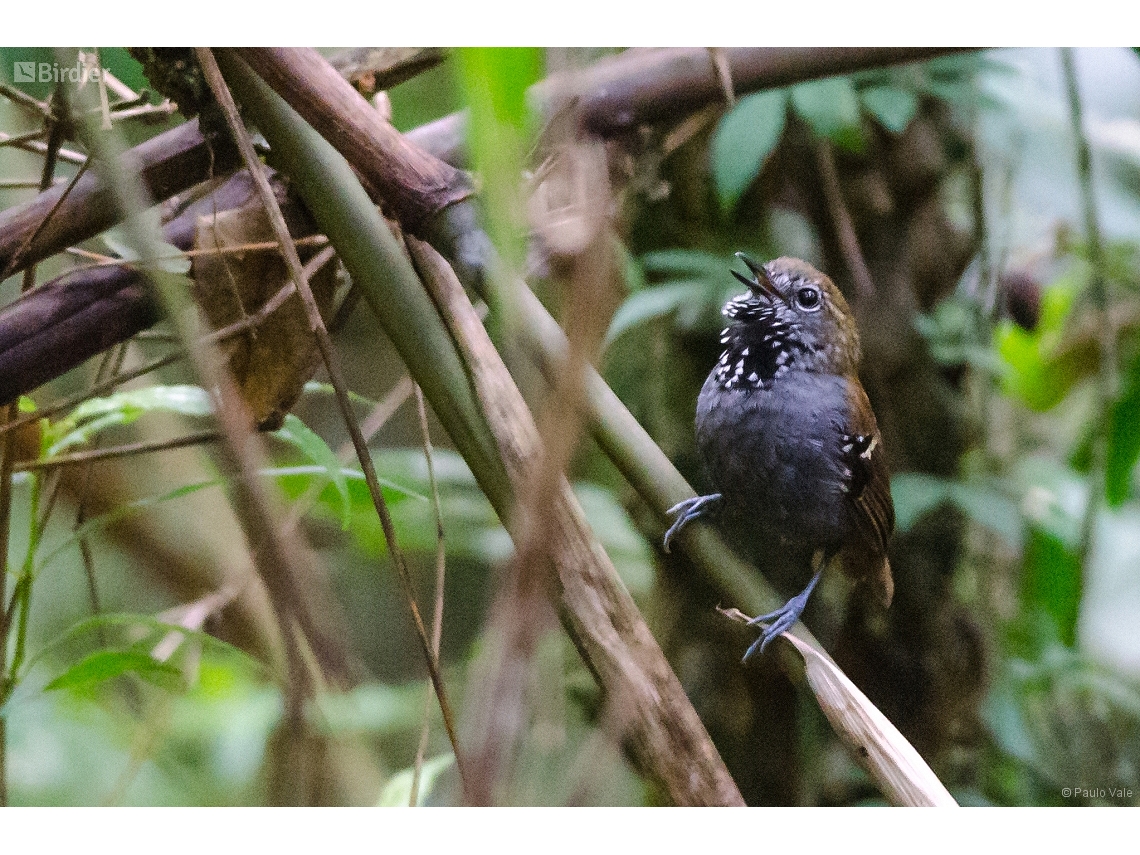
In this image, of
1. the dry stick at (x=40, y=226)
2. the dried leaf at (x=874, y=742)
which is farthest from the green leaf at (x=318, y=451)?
the dried leaf at (x=874, y=742)

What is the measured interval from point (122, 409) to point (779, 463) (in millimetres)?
789

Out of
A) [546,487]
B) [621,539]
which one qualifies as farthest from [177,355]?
[546,487]

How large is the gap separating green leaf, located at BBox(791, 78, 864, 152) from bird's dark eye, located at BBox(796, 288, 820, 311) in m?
0.27

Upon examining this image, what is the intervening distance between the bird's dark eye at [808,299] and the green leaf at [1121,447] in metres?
0.52

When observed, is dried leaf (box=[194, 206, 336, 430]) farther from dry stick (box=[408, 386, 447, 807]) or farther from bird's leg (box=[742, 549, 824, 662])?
bird's leg (box=[742, 549, 824, 662])

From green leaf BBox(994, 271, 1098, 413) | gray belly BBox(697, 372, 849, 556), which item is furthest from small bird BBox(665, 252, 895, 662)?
green leaf BBox(994, 271, 1098, 413)

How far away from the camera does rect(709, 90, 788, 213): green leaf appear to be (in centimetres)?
131

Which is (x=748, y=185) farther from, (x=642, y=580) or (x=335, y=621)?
(x=335, y=621)

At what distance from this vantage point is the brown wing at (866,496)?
1177mm

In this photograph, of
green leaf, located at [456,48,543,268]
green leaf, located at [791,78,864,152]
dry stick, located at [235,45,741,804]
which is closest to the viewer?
green leaf, located at [456,48,543,268]

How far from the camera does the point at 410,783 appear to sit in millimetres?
1190

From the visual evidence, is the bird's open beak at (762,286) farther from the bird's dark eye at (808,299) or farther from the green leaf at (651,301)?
the green leaf at (651,301)

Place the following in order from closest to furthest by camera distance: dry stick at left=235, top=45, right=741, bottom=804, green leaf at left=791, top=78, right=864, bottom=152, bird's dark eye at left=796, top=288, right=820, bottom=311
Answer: dry stick at left=235, top=45, right=741, bottom=804 < bird's dark eye at left=796, top=288, right=820, bottom=311 < green leaf at left=791, top=78, right=864, bottom=152
